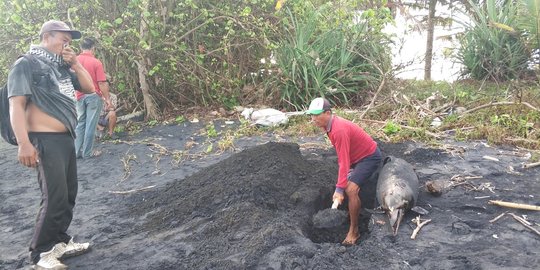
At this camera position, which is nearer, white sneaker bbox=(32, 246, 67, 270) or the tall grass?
white sneaker bbox=(32, 246, 67, 270)

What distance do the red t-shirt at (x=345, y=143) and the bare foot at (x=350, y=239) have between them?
1.26 feet

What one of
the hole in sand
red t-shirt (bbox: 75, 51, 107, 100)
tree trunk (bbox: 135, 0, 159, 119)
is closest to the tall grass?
the hole in sand

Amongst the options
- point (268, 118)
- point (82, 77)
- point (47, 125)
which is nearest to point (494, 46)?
point (268, 118)

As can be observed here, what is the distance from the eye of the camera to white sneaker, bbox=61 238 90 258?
126 inches

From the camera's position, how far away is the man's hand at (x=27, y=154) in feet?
8.97

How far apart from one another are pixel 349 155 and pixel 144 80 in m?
5.34

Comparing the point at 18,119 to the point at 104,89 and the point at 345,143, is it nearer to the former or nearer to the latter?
the point at 345,143

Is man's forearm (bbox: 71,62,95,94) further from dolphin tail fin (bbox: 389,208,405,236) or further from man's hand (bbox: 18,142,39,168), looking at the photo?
dolphin tail fin (bbox: 389,208,405,236)

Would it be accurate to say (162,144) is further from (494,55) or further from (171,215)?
(494,55)

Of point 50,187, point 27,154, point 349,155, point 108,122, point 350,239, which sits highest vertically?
point 27,154

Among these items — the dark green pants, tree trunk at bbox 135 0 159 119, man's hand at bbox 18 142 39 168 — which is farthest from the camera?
tree trunk at bbox 135 0 159 119

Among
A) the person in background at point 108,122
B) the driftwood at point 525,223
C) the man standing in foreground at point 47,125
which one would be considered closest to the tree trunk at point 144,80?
the person in background at point 108,122

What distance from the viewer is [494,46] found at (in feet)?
26.9

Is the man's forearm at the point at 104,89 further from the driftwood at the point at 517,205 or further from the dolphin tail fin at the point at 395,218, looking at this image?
the driftwood at the point at 517,205
